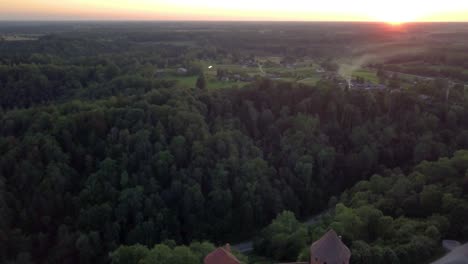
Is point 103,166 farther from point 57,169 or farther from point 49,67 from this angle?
point 49,67

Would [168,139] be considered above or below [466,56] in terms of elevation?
below

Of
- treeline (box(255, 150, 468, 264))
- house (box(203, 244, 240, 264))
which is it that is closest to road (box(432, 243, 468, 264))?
treeline (box(255, 150, 468, 264))

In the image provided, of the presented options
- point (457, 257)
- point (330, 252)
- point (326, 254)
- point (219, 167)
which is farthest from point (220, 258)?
point (219, 167)

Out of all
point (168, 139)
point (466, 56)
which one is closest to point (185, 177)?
point (168, 139)

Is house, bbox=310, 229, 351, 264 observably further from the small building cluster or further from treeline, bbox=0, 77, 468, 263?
treeline, bbox=0, 77, 468, 263

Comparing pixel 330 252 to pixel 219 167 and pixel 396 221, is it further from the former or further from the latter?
pixel 219 167

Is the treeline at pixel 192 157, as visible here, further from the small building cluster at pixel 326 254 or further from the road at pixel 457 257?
the road at pixel 457 257
